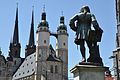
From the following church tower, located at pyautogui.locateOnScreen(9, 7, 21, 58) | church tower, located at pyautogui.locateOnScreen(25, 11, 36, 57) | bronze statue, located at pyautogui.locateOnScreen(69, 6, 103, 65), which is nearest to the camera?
bronze statue, located at pyautogui.locateOnScreen(69, 6, 103, 65)

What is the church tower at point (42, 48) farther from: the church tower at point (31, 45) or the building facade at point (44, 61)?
the church tower at point (31, 45)

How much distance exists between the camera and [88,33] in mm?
9438

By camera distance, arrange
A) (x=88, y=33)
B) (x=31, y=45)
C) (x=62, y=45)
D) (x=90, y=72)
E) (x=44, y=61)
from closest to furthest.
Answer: (x=90, y=72), (x=88, y=33), (x=44, y=61), (x=62, y=45), (x=31, y=45)

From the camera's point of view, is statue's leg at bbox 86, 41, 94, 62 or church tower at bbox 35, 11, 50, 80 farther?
church tower at bbox 35, 11, 50, 80

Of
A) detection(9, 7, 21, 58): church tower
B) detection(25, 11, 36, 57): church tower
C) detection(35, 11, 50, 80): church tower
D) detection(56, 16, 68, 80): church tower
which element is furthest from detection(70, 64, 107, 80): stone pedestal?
detection(9, 7, 21, 58): church tower

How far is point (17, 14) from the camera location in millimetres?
111938

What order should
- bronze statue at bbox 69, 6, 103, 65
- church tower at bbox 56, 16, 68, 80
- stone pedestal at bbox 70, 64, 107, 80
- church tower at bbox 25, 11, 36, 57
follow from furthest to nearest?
1. church tower at bbox 25, 11, 36, 57
2. church tower at bbox 56, 16, 68, 80
3. bronze statue at bbox 69, 6, 103, 65
4. stone pedestal at bbox 70, 64, 107, 80

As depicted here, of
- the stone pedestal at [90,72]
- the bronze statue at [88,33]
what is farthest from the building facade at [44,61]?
the stone pedestal at [90,72]

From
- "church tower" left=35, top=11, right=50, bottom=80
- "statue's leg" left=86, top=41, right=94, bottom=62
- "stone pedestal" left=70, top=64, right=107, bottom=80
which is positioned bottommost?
"stone pedestal" left=70, top=64, right=107, bottom=80

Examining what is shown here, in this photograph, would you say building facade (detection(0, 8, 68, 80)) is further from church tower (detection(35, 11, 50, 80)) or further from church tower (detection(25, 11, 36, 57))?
church tower (detection(25, 11, 36, 57))

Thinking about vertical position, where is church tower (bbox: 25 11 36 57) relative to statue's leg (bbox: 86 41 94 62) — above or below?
above

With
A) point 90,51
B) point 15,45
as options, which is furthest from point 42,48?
point 90,51

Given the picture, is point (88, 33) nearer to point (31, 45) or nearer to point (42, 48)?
point (42, 48)

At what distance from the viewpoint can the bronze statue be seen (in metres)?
9.43
